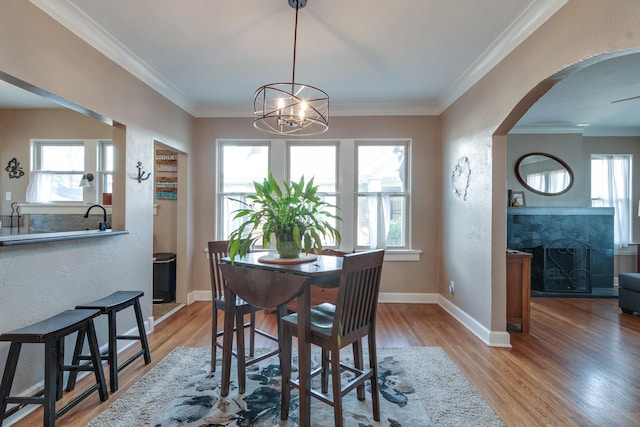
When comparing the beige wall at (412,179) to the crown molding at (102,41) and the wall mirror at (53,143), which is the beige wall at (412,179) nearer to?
the crown molding at (102,41)

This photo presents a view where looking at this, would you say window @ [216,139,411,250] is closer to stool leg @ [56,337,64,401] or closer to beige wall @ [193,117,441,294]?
beige wall @ [193,117,441,294]

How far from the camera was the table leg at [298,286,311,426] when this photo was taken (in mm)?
1567

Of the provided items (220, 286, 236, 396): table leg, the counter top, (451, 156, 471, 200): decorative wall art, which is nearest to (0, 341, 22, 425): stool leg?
the counter top

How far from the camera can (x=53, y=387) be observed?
5.30 feet

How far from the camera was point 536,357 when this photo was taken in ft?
8.39

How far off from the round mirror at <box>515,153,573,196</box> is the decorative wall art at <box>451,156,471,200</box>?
2144 millimetres

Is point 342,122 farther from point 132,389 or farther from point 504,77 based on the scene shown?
point 132,389

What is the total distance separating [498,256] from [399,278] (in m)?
1.57

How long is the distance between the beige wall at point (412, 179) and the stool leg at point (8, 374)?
2574 millimetres

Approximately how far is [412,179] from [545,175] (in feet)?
8.19

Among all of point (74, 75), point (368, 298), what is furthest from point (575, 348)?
point (74, 75)

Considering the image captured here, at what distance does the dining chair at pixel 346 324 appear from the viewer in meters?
1.52

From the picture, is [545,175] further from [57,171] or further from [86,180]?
[57,171]

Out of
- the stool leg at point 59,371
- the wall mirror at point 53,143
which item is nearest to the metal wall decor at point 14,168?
the wall mirror at point 53,143
